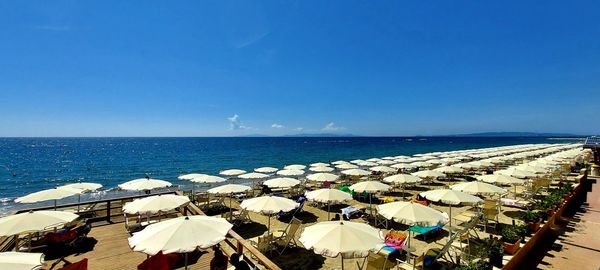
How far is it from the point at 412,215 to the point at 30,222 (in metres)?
8.42

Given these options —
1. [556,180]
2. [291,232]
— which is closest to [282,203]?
[291,232]

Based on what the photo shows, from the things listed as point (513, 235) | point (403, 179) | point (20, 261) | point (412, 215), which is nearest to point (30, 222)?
point (20, 261)

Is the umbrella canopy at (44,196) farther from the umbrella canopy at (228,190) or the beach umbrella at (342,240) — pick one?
the beach umbrella at (342,240)

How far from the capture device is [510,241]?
8.02 metres

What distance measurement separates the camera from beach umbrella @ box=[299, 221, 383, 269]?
15.5 feet

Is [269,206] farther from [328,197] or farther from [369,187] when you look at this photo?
[369,187]

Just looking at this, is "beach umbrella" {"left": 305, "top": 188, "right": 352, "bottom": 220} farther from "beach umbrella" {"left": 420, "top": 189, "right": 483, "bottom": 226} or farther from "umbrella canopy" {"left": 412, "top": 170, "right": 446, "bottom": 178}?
"umbrella canopy" {"left": 412, "top": 170, "right": 446, "bottom": 178}

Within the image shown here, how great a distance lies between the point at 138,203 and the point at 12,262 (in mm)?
3649

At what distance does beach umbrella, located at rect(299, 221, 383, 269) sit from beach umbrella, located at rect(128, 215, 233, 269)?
166cm

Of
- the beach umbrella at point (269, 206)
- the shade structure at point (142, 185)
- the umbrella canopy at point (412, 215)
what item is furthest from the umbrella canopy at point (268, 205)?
the shade structure at point (142, 185)

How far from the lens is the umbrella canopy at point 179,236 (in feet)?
14.8

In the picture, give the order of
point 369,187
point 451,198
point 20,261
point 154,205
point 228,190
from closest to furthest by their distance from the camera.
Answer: point 20,261, point 154,205, point 451,198, point 228,190, point 369,187

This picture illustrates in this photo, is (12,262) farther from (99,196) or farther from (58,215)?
(99,196)

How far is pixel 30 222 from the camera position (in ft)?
19.6
